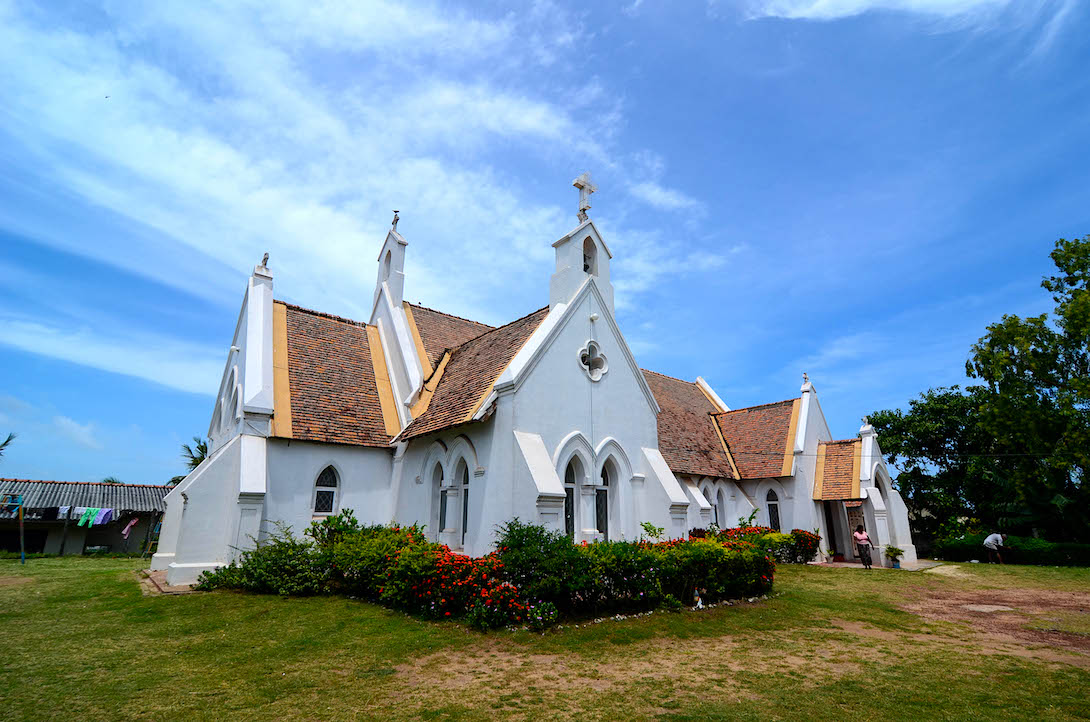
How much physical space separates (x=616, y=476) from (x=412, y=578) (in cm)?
711

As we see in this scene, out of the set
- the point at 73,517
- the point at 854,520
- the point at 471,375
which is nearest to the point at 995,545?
the point at 854,520

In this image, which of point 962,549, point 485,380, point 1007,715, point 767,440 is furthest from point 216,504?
point 962,549

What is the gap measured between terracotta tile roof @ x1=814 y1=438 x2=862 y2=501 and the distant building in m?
34.0

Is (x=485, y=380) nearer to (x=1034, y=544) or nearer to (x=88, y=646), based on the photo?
(x=88, y=646)

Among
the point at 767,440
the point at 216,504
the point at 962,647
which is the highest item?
the point at 767,440

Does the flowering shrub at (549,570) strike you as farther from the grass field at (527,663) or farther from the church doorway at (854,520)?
the church doorway at (854,520)

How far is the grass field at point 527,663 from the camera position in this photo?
645 centimetres

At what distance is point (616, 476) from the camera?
16422mm

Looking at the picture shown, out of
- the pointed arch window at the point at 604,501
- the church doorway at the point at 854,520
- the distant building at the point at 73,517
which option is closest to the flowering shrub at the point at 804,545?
the church doorway at the point at 854,520

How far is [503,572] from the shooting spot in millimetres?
10742

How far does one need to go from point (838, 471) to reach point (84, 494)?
39.2m

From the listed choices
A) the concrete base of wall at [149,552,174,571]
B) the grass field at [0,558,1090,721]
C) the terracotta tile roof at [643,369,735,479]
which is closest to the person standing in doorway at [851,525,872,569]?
the terracotta tile roof at [643,369,735,479]

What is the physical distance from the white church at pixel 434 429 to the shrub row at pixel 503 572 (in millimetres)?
1270

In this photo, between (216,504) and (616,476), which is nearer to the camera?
(216,504)
